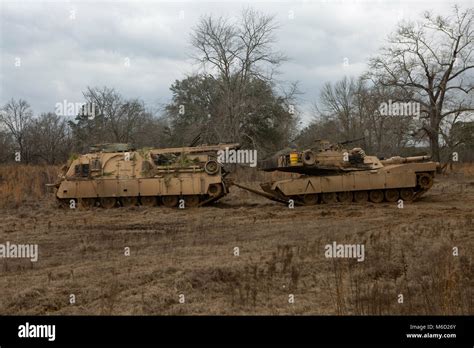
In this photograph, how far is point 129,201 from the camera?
70.6 feet

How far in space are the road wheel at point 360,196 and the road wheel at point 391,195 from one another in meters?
0.69

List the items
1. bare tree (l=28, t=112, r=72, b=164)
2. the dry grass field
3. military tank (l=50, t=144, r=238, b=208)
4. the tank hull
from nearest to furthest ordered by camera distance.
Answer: the dry grass field
the tank hull
military tank (l=50, t=144, r=238, b=208)
bare tree (l=28, t=112, r=72, b=164)

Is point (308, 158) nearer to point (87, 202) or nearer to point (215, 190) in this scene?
point (215, 190)

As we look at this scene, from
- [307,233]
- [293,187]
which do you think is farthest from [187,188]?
[307,233]

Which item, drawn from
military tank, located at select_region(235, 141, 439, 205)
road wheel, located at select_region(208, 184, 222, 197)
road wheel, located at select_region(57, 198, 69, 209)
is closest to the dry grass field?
military tank, located at select_region(235, 141, 439, 205)

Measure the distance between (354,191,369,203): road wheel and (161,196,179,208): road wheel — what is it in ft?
21.0

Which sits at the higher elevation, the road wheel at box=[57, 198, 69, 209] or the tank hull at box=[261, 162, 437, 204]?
the tank hull at box=[261, 162, 437, 204]

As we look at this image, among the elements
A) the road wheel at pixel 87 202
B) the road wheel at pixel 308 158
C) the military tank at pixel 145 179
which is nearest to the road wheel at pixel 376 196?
the road wheel at pixel 308 158

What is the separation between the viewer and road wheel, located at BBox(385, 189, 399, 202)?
2012 centimetres

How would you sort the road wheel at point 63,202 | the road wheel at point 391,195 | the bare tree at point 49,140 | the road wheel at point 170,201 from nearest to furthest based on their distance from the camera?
the road wheel at point 391,195, the road wheel at point 170,201, the road wheel at point 63,202, the bare tree at point 49,140

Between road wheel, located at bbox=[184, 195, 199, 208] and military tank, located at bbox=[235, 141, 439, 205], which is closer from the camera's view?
military tank, located at bbox=[235, 141, 439, 205]

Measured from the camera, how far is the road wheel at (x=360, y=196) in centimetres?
2017

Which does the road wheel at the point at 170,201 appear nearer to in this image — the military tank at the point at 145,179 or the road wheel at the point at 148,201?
the military tank at the point at 145,179

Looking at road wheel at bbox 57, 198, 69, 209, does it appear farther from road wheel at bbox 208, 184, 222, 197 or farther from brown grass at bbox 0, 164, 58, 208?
road wheel at bbox 208, 184, 222, 197
